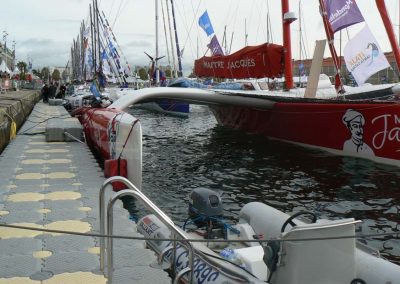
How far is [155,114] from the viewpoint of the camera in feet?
96.7

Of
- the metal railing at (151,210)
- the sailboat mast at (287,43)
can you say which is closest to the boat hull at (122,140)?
the metal railing at (151,210)

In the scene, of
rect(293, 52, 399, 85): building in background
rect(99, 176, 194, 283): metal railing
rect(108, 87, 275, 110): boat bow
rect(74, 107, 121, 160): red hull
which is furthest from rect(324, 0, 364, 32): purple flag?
rect(99, 176, 194, 283): metal railing

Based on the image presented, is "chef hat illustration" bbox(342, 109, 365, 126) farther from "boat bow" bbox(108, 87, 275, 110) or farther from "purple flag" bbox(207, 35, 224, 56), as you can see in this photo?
"purple flag" bbox(207, 35, 224, 56)

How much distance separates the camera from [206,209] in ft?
17.1

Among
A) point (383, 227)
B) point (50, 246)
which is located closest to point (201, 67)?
point (383, 227)

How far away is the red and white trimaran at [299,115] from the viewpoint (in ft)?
33.5

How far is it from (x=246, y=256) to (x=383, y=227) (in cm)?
359

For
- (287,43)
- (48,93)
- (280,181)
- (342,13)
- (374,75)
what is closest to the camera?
(280,181)

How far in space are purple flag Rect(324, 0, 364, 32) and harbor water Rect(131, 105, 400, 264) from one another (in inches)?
136

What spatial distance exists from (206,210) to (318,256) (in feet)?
6.58

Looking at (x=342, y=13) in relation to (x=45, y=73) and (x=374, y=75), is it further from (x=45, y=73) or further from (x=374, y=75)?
(x=45, y=73)

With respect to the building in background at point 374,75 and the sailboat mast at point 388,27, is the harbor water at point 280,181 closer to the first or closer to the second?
the sailboat mast at point 388,27

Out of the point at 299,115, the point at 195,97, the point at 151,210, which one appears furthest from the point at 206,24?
the point at 151,210

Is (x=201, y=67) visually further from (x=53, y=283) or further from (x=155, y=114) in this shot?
(x=53, y=283)
